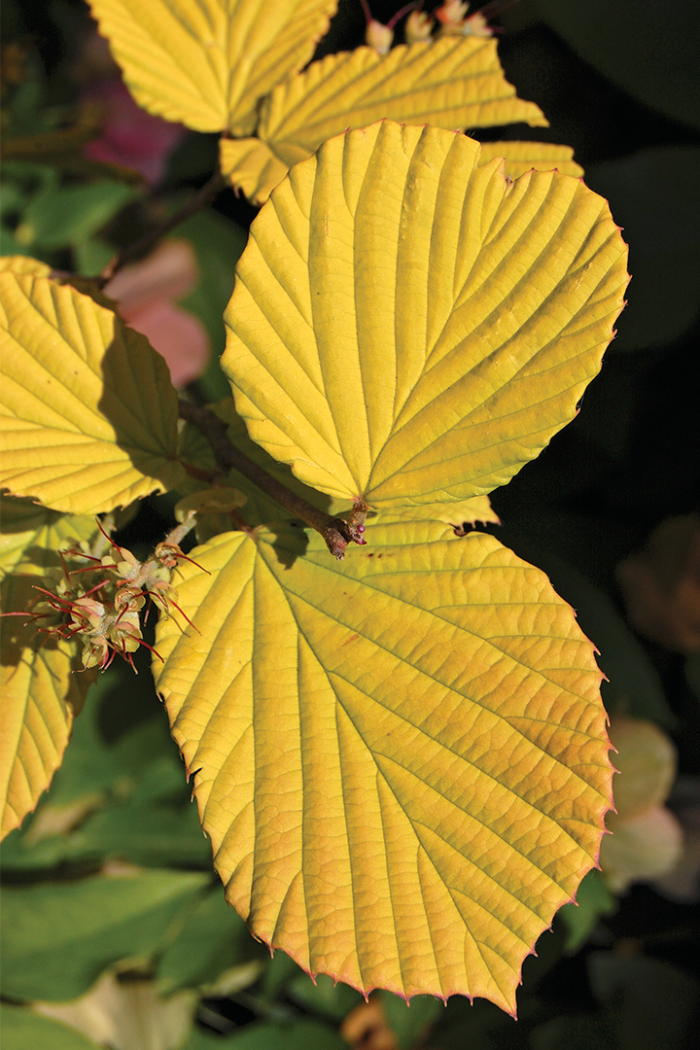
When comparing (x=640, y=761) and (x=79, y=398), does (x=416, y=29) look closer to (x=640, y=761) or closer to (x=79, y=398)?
(x=79, y=398)

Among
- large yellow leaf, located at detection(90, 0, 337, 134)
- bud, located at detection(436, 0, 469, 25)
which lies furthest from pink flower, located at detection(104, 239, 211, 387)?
bud, located at detection(436, 0, 469, 25)

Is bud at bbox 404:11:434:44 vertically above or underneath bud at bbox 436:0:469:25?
underneath

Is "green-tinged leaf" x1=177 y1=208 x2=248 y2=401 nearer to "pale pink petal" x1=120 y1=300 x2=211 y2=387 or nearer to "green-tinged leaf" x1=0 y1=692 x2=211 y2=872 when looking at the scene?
"pale pink petal" x1=120 y1=300 x2=211 y2=387

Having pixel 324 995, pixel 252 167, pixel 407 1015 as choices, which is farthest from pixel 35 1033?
pixel 252 167

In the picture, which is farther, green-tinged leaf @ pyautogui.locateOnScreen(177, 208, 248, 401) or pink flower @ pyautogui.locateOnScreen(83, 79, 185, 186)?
pink flower @ pyautogui.locateOnScreen(83, 79, 185, 186)

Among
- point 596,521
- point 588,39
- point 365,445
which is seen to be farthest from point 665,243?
point 365,445

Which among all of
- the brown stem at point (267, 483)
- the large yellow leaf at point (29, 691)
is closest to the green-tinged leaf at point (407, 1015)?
the large yellow leaf at point (29, 691)
